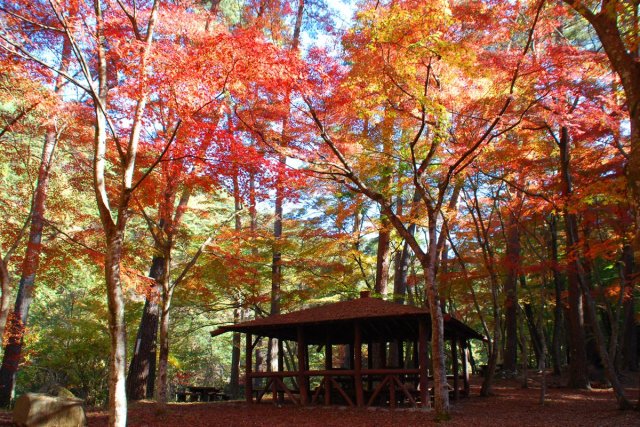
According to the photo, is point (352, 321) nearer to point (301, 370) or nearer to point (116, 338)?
point (301, 370)

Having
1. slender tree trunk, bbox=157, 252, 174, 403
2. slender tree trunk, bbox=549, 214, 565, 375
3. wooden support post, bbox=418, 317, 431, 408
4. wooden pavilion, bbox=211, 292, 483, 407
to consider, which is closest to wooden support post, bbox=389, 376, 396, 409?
wooden pavilion, bbox=211, 292, 483, 407

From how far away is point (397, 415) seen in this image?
9.86 m

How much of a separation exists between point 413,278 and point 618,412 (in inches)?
429

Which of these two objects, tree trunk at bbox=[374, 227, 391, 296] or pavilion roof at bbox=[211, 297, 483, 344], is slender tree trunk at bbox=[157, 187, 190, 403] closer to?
pavilion roof at bbox=[211, 297, 483, 344]

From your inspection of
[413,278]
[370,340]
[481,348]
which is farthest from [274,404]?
[481,348]

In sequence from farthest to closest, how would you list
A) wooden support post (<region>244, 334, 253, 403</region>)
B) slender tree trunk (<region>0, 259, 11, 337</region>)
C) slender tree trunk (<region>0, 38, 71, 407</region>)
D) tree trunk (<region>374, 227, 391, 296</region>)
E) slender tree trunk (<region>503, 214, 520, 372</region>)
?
slender tree trunk (<region>503, 214, 520, 372</region>) < tree trunk (<region>374, 227, 391, 296</region>) < wooden support post (<region>244, 334, 253, 403</region>) < slender tree trunk (<region>0, 38, 71, 407</region>) < slender tree trunk (<region>0, 259, 11, 337</region>)

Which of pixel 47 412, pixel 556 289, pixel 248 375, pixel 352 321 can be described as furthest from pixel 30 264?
pixel 556 289

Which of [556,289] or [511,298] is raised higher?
[556,289]

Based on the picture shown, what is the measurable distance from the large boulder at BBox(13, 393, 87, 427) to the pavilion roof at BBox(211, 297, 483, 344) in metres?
4.19

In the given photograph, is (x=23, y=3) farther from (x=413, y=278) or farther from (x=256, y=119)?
(x=413, y=278)

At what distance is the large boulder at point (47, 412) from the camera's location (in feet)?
27.2

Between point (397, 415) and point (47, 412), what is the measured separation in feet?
21.2

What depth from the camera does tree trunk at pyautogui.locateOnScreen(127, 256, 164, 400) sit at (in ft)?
44.3

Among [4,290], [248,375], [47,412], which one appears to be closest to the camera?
[47,412]
